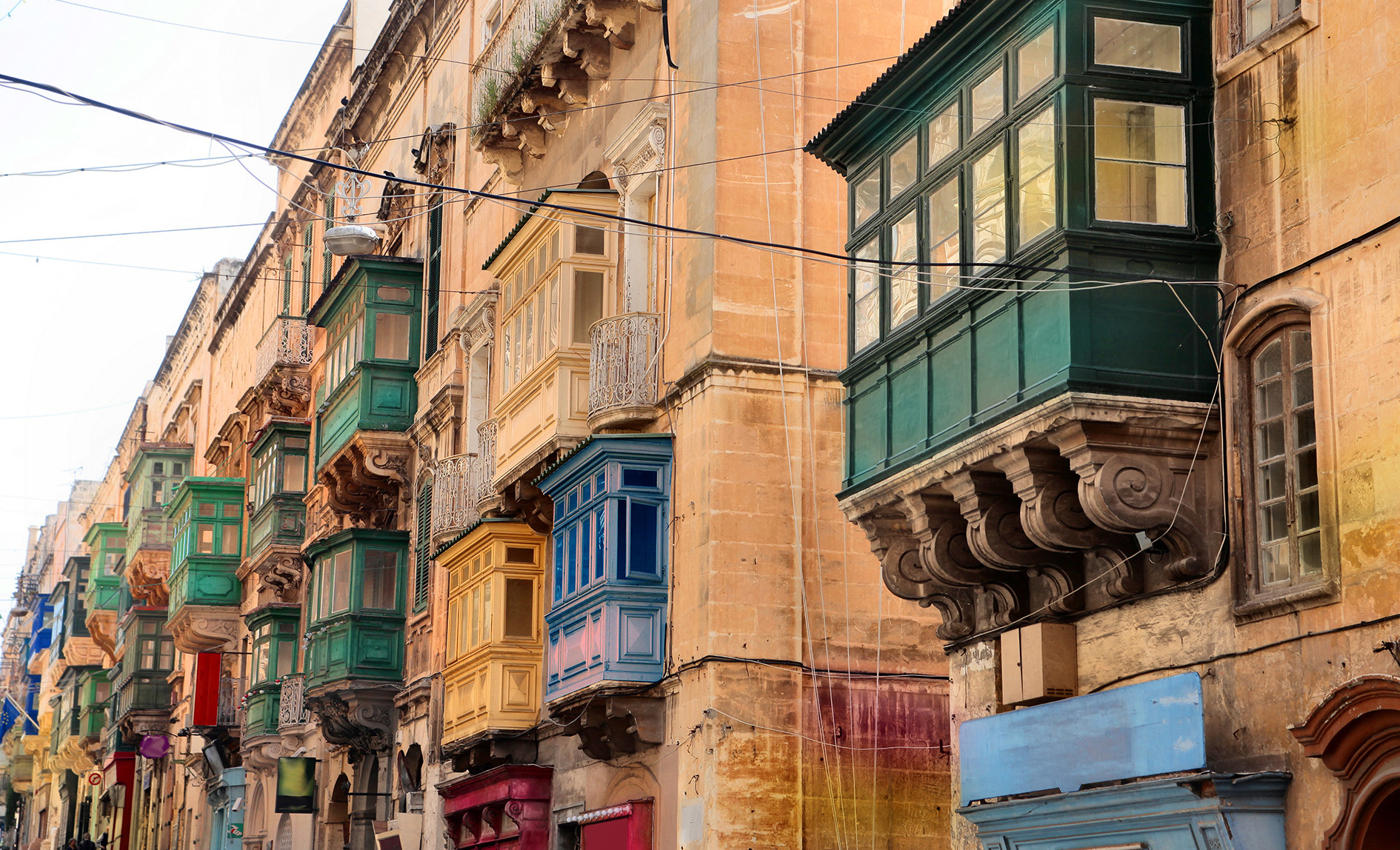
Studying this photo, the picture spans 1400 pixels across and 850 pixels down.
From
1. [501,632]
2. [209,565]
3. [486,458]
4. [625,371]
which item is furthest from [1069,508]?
[209,565]

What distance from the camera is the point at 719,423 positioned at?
18.1 metres

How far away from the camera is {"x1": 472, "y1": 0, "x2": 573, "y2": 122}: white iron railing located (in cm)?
2277

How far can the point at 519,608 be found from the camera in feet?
74.6

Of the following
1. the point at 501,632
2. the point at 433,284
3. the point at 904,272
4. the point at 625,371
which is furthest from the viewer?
the point at 433,284

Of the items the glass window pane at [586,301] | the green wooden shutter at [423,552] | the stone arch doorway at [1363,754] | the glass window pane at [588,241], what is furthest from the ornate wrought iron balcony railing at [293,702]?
the stone arch doorway at [1363,754]

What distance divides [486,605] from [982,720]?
10138 mm

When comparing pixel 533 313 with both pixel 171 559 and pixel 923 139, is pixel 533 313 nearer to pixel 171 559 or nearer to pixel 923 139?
pixel 923 139

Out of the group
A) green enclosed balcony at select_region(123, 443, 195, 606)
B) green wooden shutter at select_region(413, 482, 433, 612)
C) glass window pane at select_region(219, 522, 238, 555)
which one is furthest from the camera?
green enclosed balcony at select_region(123, 443, 195, 606)

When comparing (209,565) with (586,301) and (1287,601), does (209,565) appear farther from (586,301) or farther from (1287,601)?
(1287,601)

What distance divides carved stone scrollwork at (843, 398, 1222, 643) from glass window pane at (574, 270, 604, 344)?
6437mm

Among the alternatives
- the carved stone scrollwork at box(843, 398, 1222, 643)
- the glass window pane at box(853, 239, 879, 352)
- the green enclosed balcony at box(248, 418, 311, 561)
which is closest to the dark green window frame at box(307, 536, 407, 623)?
the green enclosed balcony at box(248, 418, 311, 561)

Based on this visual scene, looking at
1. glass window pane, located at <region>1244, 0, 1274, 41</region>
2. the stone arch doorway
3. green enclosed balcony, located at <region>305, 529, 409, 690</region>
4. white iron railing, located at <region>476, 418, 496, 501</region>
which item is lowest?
the stone arch doorway

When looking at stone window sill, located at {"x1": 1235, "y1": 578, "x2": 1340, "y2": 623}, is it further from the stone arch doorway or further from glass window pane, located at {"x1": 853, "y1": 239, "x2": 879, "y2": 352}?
glass window pane, located at {"x1": 853, "y1": 239, "x2": 879, "y2": 352}

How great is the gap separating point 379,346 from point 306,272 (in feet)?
38.4
